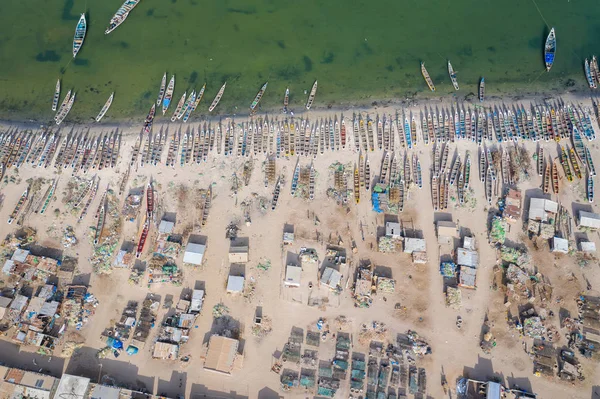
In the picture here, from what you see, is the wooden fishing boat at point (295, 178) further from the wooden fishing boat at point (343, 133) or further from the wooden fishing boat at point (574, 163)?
the wooden fishing boat at point (574, 163)

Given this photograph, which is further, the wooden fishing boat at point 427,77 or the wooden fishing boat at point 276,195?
the wooden fishing boat at point 427,77

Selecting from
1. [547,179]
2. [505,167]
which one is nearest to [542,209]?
[547,179]

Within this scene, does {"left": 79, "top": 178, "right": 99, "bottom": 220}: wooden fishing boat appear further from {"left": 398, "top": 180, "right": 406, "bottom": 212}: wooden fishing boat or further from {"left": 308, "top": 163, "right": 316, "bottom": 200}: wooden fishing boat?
{"left": 398, "top": 180, "right": 406, "bottom": 212}: wooden fishing boat

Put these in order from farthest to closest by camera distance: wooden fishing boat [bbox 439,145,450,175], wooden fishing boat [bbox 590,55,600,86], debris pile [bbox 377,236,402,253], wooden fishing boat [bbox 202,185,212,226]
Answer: wooden fishing boat [bbox 590,55,600,86], wooden fishing boat [bbox 439,145,450,175], wooden fishing boat [bbox 202,185,212,226], debris pile [bbox 377,236,402,253]

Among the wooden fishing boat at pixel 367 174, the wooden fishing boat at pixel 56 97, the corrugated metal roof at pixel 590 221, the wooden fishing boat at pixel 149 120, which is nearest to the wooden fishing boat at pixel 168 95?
the wooden fishing boat at pixel 149 120

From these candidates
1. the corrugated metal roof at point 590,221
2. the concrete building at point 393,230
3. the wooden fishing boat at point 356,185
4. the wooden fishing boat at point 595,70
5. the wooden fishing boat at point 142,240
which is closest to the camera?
the concrete building at point 393,230

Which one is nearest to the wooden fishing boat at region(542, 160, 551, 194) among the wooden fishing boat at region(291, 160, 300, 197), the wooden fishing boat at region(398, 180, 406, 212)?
the wooden fishing boat at region(398, 180, 406, 212)
